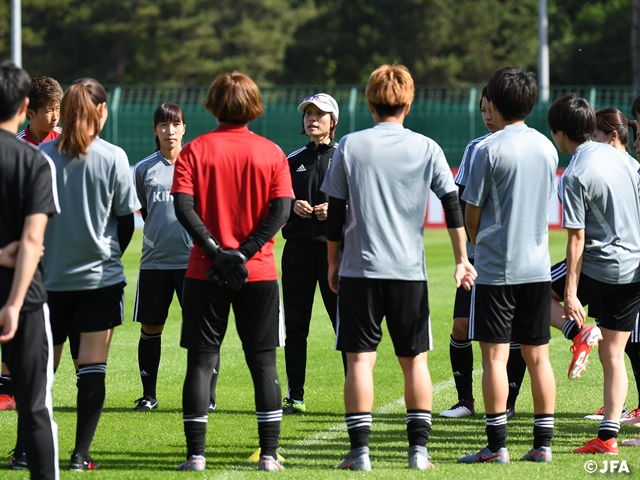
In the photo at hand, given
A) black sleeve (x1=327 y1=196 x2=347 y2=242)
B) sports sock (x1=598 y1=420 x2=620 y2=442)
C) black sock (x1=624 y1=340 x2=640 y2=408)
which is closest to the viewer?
black sleeve (x1=327 y1=196 x2=347 y2=242)

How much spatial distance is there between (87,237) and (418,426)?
212cm

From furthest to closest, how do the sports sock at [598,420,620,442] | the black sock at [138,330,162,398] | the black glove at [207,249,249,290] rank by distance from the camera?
1. the black sock at [138,330,162,398]
2. the sports sock at [598,420,620,442]
3. the black glove at [207,249,249,290]

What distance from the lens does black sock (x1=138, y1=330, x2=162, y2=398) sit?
7.28 m

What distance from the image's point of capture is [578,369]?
5.71 m

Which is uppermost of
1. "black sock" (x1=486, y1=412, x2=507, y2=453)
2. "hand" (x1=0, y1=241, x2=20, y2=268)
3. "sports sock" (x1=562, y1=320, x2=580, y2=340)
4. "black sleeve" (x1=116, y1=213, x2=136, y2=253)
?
"hand" (x1=0, y1=241, x2=20, y2=268)

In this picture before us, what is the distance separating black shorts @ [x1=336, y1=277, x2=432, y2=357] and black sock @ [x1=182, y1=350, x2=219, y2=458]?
0.76 metres

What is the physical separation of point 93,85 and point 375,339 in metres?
2.12

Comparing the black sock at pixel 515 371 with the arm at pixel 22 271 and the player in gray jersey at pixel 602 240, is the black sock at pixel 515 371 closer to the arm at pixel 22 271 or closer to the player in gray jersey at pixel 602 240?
the player in gray jersey at pixel 602 240

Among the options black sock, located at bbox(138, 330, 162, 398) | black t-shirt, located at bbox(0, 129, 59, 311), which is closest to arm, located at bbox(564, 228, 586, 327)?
black t-shirt, located at bbox(0, 129, 59, 311)

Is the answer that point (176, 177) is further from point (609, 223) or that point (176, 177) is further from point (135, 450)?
point (609, 223)

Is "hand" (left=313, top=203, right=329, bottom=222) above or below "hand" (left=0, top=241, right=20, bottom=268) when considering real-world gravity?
below

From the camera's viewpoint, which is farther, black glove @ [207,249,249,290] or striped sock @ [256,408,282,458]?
striped sock @ [256,408,282,458]

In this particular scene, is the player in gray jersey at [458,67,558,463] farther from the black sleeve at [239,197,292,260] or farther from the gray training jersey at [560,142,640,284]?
the black sleeve at [239,197,292,260]

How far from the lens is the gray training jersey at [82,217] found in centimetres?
537
